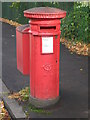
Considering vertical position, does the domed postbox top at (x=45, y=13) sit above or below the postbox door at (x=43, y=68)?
Result: above

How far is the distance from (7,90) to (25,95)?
500mm

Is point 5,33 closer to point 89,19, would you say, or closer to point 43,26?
point 89,19

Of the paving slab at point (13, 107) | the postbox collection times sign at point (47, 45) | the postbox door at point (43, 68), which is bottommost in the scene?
the paving slab at point (13, 107)

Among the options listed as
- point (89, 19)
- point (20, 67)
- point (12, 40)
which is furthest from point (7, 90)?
point (12, 40)

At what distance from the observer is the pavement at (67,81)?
497 cm

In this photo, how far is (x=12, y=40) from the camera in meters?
11.8

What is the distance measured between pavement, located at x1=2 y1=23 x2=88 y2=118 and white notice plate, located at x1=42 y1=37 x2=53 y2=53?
3.13 ft

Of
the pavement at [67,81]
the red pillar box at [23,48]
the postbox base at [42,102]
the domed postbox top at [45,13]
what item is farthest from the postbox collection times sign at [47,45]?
the pavement at [67,81]

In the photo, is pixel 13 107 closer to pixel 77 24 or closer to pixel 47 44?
pixel 47 44

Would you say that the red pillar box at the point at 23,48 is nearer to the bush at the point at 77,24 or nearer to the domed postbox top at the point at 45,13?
the domed postbox top at the point at 45,13

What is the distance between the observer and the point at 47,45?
4.95m

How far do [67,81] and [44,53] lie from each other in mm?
1603

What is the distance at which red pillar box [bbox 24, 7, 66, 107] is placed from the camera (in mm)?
4824

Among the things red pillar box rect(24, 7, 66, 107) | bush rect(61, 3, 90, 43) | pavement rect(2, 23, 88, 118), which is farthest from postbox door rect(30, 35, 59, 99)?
bush rect(61, 3, 90, 43)
